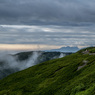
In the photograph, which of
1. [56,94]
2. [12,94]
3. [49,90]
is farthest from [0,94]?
[56,94]

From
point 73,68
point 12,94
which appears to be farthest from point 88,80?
point 12,94

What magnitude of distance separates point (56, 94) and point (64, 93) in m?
5.27

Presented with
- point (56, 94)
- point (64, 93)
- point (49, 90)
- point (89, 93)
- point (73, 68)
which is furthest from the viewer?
point (73, 68)

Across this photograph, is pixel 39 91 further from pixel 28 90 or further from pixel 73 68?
pixel 73 68

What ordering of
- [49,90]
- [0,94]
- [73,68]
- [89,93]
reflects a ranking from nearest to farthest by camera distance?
1. [89,93]
2. [49,90]
3. [0,94]
4. [73,68]

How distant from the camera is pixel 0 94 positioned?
251 ft

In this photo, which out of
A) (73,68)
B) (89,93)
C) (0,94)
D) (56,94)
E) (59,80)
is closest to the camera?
(89,93)

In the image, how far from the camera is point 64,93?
170ft

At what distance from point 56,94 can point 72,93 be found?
32.1ft

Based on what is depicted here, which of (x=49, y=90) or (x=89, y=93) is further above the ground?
(x=89, y=93)

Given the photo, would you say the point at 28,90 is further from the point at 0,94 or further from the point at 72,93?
the point at 72,93

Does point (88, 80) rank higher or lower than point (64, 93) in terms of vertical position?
higher

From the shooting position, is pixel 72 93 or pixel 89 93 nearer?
pixel 89 93

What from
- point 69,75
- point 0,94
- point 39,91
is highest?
point 69,75
